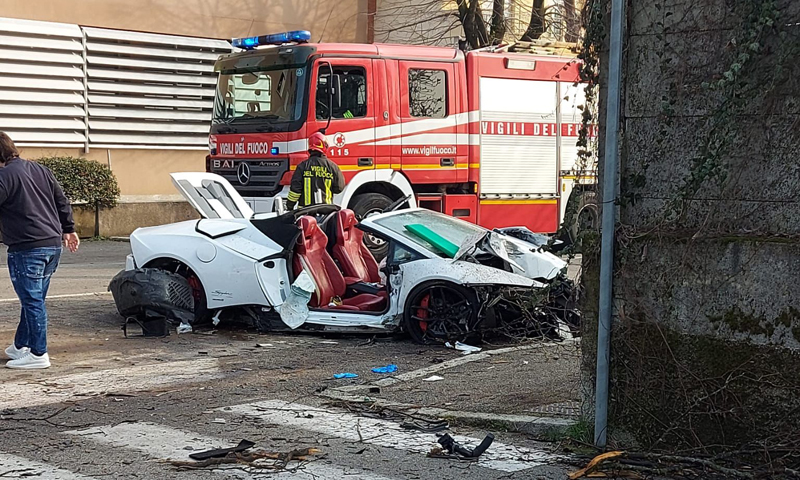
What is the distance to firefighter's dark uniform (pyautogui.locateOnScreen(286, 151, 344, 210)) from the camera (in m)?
12.7

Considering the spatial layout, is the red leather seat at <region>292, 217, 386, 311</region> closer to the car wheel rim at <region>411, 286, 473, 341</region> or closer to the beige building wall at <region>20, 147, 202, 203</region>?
the car wheel rim at <region>411, 286, 473, 341</region>

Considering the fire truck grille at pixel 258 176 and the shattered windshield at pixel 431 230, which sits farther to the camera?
the fire truck grille at pixel 258 176

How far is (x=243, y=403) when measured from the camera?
682 centimetres

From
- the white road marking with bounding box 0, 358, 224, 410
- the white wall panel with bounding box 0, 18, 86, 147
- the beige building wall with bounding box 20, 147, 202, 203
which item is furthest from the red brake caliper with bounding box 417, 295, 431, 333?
the white wall panel with bounding box 0, 18, 86, 147

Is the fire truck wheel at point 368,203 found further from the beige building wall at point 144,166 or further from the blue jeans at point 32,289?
the blue jeans at point 32,289

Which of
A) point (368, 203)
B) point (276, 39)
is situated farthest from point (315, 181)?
point (276, 39)

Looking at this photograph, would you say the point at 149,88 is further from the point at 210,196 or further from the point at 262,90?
the point at 210,196

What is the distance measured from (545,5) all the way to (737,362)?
18.4m

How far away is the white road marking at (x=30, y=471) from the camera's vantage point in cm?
516

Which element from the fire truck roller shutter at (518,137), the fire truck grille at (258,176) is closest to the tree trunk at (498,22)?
the fire truck roller shutter at (518,137)

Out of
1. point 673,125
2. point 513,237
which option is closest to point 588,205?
point 673,125

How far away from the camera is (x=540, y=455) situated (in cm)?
565

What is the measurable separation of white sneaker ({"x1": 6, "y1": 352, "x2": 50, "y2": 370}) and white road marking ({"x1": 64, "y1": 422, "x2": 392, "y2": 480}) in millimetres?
1904

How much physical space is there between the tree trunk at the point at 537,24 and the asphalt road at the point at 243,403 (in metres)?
12.8
